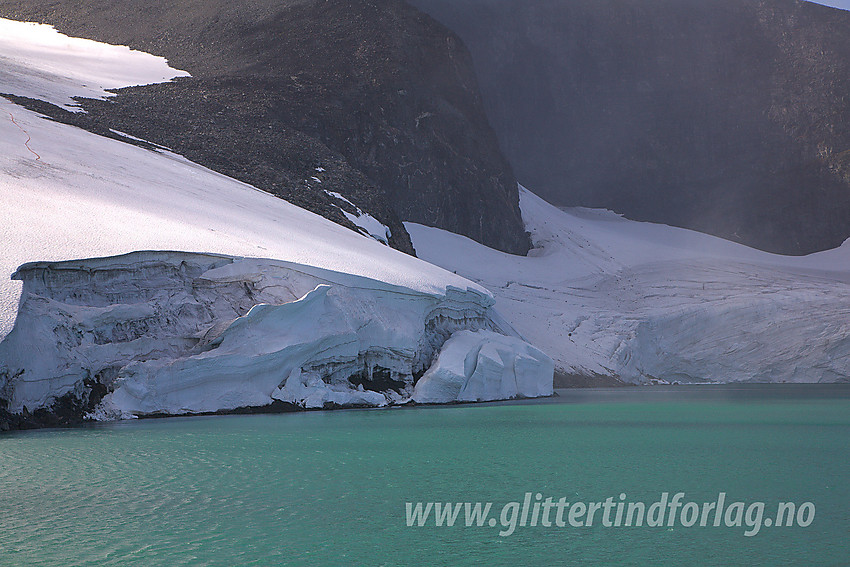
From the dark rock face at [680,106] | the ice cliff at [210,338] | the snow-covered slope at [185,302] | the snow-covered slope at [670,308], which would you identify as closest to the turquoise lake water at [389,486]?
the ice cliff at [210,338]

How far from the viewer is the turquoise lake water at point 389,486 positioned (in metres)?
5.31

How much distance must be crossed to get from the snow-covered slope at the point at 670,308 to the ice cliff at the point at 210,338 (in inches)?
422

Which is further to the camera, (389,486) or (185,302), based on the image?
(185,302)

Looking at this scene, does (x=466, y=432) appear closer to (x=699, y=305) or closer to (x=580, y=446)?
(x=580, y=446)

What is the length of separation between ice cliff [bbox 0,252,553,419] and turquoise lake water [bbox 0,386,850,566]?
95 cm

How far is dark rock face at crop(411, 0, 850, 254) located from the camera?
41438 mm

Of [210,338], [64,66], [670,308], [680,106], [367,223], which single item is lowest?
[210,338]

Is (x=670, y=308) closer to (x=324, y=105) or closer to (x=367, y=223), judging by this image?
(x=367, y=223)

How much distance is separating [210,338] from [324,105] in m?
19.0

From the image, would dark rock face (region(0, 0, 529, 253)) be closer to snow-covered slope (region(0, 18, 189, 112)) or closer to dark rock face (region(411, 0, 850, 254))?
snow-covered slope (region(0, 18, 189, 112))

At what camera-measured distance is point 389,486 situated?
7273 millimetres

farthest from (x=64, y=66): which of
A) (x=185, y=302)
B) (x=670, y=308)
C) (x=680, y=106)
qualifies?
(x=680, y=106)

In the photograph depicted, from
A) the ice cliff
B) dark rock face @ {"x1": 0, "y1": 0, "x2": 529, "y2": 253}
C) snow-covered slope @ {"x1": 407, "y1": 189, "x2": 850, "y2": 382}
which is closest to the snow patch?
dark rock face @ {"x1": 0, "y1": 0, "x2": 529, "y2": 253}

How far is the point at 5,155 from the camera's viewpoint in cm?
1628
